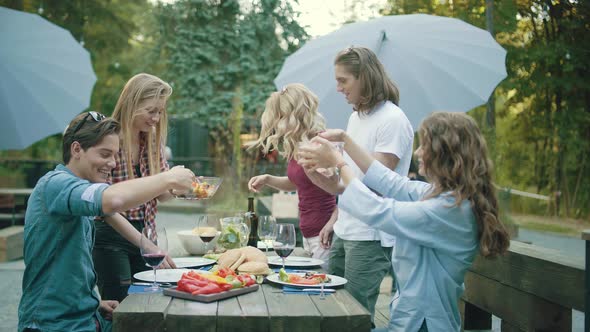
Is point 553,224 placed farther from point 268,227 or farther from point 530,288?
point 268,227

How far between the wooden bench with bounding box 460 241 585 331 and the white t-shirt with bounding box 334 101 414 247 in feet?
2.03

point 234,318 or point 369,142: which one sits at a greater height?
point 369,142

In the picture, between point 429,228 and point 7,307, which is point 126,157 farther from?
point 7,307

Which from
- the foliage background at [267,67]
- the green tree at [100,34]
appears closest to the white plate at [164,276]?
the foliage background at [267,67]

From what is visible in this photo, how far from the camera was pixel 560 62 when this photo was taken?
1639 cm

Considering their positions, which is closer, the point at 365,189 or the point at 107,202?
the point at 107,202

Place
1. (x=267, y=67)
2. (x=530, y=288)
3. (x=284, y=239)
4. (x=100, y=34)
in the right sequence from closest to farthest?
1. (x=284, y=239)
2. (x=530, y=288)
3. (x=267, y=67)
4. (x=100, y=34)

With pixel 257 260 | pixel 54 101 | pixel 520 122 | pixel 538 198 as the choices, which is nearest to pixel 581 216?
pixel 538 198

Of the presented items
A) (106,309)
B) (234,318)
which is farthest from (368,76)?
(106,309)

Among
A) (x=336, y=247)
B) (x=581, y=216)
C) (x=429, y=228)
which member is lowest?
(x=581, y=216)

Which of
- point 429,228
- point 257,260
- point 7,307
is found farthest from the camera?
point 7,307

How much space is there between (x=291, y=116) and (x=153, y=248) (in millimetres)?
1570

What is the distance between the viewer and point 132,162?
3.55 m

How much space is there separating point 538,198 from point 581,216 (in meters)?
1.31
